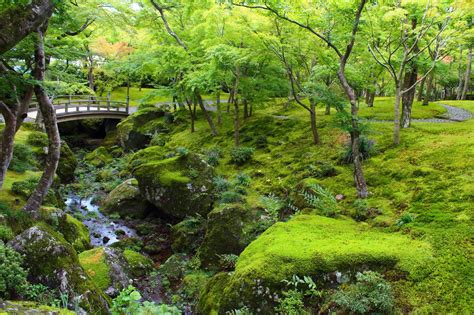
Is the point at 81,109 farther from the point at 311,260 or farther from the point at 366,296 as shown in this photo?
the point at 366,296

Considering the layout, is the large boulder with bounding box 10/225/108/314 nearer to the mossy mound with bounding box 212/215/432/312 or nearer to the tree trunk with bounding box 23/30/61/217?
the mossy mound with bounding box 212/215/432/312

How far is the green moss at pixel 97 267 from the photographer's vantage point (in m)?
8.24

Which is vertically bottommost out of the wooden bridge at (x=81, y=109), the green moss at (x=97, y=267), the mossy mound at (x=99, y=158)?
the mossy mound at (x=99, y=158)

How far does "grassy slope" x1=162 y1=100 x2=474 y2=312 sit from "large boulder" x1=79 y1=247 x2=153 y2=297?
15.4 feet

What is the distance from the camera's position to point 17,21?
5828mm

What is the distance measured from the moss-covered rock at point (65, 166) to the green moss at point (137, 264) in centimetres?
982

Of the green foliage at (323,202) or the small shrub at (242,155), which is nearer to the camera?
the green foliage at (323,202)

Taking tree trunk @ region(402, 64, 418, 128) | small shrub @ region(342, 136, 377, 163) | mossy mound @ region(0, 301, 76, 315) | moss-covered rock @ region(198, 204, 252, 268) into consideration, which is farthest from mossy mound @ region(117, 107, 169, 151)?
mossy mound @ region(0, 301, 76, 315)

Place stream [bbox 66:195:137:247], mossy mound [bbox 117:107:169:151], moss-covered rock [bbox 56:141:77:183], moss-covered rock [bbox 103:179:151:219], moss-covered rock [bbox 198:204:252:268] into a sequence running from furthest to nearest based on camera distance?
1. mossy mound [bbox 117:107:169:151]
2. moss-covered rock [bbox 56:141:77:183]
3. moss-covered rock [bbox 103:179:151:219]
4. stream [bbox 66:195:137:247]
5. moss-covered rock [bbox 198:204:252:268]

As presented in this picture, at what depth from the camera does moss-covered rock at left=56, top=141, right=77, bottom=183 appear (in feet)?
60.9

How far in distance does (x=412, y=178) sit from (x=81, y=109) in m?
25.8

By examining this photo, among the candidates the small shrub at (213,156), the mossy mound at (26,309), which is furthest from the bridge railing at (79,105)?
the mossy mound at (26,309)

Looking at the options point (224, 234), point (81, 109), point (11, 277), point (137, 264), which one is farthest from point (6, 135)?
point (81, 109)

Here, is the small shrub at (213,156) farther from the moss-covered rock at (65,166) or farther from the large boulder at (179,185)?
the moss-covered rock at (65,166)
